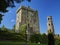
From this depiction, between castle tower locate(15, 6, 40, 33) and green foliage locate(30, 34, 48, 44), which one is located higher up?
castle tower locate(15, 6, 40, 33)

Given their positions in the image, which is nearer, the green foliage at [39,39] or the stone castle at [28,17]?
the green foliage at [39,39]

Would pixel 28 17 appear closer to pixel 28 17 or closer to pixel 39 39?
pixel 28 17

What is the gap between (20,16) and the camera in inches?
2138

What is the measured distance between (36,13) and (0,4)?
41298 millimetres

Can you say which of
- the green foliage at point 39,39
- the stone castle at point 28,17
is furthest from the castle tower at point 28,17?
the green foliage at point 39,39

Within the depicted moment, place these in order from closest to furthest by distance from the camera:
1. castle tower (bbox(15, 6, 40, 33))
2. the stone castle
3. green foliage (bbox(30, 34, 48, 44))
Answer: green foliage (bbox(30, 34, 48, 44)) < the stone castle < castle tower (bbox(15, 6, 40, 33))

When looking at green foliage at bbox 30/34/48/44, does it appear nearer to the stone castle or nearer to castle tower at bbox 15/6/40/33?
the stone castle

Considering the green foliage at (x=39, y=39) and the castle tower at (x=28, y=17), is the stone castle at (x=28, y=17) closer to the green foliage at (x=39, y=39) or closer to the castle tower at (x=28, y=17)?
the castle tower at (x=28, y=17)

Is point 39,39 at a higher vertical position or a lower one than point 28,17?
lower

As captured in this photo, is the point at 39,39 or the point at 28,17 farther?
the point at 28,17

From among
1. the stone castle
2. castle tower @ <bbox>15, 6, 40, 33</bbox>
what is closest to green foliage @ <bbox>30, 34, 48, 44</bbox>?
the stone castle

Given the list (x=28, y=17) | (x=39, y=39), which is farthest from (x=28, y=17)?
(x=39, y=39)

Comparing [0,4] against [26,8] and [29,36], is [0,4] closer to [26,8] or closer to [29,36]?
[29,36]

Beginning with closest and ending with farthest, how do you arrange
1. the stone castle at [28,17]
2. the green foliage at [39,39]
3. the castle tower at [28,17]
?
1. the green foliage at [39,39]
2. the stone castle at [28,17]
3. the castle tower at [28,17]
